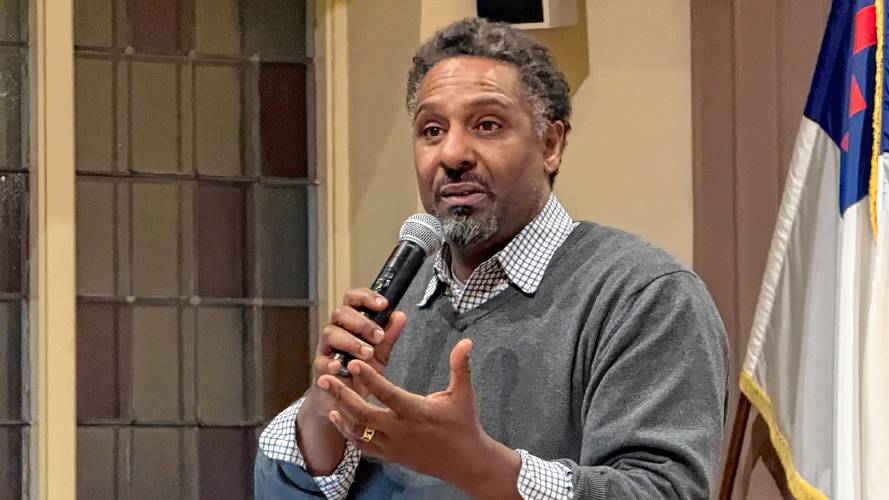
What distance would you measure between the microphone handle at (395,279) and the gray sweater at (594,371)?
A: 193 millimetres

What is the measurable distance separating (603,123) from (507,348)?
158 centimetres

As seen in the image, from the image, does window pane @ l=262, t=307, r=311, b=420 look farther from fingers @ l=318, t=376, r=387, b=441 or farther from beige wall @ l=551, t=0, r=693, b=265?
fingers @ l=318, t=376, r=387, b=441

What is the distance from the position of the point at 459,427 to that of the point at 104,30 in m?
2.18

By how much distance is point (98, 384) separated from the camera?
11.0 ft

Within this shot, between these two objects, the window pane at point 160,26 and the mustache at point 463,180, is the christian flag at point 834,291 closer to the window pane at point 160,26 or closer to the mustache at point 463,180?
the mustache at point 463,180

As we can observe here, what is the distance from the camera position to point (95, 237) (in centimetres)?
337

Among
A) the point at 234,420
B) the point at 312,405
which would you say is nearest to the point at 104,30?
the point at 234,420

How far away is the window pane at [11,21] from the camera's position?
11.0ft

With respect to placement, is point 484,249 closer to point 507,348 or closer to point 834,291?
point 507,348

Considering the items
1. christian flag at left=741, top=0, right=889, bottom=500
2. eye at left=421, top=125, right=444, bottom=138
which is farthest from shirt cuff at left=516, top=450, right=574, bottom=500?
christian flag at left=741, top=0, right=889, bottom=500

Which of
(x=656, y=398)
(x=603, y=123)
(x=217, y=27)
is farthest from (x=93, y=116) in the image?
(x=656, y=398)

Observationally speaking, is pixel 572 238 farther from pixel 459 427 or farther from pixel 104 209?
pixel 104 209

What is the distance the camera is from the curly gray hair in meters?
2.08

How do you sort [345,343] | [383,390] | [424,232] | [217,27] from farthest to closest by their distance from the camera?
[217,27] < [424,232] < [345,343] < [383,390]
